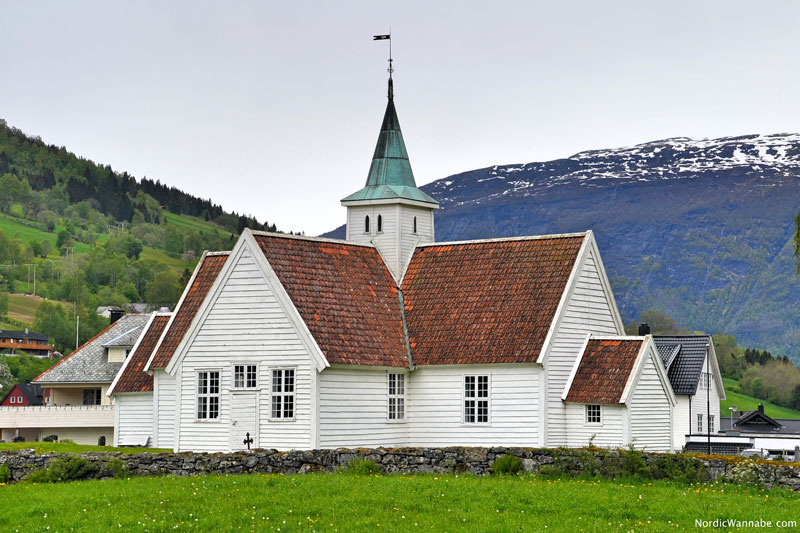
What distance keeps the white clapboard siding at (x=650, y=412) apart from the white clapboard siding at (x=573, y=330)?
→ 231cm

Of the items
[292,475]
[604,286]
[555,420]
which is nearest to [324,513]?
[292,475]

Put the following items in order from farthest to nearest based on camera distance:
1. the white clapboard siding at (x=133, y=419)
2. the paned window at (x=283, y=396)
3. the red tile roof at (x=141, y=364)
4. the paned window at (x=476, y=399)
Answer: the white clapboard siding at (x=133, y=419), the red tile roof at (x=141, y=364), the paned window at (x=476, y=399), the paned window at (x=283, y=396)

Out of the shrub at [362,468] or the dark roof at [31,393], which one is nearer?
the shrub at [362,468]

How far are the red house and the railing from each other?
27104 mm

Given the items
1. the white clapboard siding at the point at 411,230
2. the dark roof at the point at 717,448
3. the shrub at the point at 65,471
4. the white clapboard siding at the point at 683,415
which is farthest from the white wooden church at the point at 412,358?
the white clapboard siding at the point at 683,415

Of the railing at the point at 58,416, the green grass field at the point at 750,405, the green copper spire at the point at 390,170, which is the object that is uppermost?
the green copper spire at the point at 390,170

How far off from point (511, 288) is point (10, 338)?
142022mm

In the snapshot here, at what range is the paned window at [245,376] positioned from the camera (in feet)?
144

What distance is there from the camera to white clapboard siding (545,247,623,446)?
43844mm

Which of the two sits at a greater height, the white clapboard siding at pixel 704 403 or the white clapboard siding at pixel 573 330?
the white clapboard siding at pixel 573 330

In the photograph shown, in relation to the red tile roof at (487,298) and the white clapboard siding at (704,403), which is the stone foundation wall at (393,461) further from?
the white clapboard siding at (704,403)

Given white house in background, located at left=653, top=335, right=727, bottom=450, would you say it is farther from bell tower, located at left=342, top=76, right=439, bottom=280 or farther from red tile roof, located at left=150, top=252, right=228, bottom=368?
red tile roof, located at left=150, top=252, right=228, bottom=368

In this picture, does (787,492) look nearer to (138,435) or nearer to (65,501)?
(65,501)

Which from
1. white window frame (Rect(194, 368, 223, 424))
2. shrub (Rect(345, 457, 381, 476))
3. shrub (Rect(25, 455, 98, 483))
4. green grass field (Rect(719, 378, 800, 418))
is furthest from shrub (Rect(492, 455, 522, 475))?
green grass field (Rect(719, 378, 800, 418))
